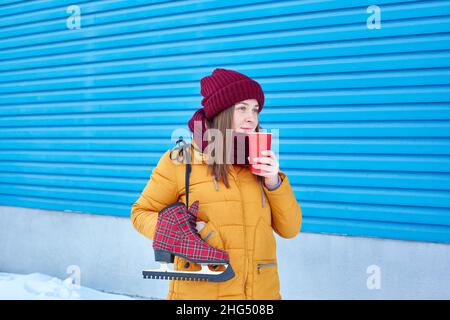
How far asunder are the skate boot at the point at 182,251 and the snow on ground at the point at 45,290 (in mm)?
3687

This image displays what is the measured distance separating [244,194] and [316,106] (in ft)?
7.92

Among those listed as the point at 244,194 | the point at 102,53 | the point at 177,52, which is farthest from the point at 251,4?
the point at 244,194

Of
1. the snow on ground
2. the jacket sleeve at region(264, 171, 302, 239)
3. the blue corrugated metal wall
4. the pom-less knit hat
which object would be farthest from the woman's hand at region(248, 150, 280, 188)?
the snow on ground

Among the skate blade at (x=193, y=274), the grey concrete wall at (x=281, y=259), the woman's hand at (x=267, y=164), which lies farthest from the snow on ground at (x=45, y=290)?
the woman's hand at (x=267, y=164)

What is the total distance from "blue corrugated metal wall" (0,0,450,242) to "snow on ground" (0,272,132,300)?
36.4 inches

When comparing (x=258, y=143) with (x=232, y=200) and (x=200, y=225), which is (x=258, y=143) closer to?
(x=232, y=200)

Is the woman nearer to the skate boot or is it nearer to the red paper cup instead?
the red paper cup

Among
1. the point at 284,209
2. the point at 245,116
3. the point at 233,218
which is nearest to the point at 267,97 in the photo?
the point at 245,116

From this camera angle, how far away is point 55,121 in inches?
237

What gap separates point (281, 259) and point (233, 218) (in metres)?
2.70

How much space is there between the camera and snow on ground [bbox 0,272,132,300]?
17.4ft

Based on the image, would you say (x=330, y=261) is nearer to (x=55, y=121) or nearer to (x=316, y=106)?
(x=316, y=106)

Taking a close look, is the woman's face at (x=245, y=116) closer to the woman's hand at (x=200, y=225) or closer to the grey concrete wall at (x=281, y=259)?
the woman's hand at (x=200, y=225)

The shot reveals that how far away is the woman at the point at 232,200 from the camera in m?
2.19
